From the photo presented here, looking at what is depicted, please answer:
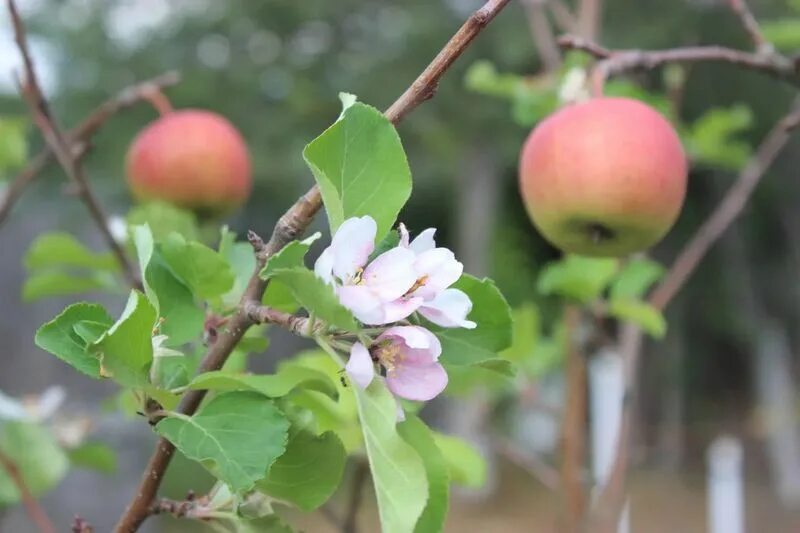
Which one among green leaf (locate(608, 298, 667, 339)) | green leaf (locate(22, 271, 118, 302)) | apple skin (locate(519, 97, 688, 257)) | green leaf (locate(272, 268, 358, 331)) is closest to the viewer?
green leaf (locate(272, 268, 358, 331))

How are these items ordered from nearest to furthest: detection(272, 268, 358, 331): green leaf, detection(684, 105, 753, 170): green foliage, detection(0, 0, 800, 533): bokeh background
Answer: detection(272, 268, 358, 331): green leaf < detection(684, 105, 753, 170): green foliage < detection(0, 0, 800, 533): bokeh background

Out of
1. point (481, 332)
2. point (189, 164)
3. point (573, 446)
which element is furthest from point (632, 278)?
point (481, 332)

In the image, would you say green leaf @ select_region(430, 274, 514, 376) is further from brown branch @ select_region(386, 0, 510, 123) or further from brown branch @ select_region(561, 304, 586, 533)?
brown branch @ select_region(561, 304, 586, 533)

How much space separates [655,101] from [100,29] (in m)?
3.57

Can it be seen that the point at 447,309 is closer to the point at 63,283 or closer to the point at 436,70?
the point at 436,70

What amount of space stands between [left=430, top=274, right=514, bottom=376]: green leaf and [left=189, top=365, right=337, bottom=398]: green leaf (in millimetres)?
54

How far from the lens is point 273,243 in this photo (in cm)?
30

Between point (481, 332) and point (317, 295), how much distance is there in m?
0.10

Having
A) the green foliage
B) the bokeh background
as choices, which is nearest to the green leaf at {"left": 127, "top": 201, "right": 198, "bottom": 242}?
the green foliage

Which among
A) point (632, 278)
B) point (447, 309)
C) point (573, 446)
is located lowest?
point (573, 446)

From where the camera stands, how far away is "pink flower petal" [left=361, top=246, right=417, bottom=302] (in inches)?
10.6

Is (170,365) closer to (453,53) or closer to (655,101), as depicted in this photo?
(453,53)

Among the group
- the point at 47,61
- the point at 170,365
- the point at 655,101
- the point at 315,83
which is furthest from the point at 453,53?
the point at 47,61

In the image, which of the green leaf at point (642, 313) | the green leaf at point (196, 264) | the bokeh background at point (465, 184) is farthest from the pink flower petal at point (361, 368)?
the bokeh background at point (465, 184)
